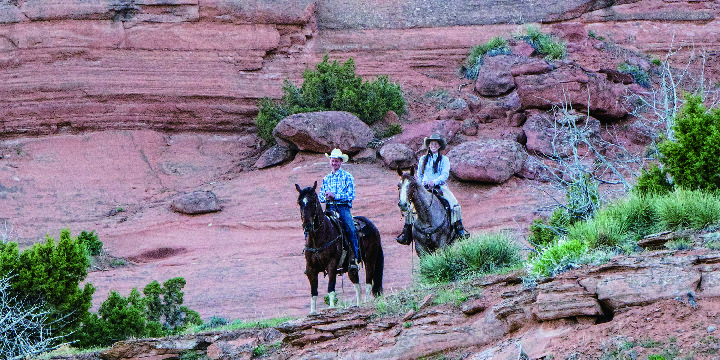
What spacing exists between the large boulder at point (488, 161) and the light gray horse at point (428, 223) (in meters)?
11.6

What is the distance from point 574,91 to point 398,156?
6.15m

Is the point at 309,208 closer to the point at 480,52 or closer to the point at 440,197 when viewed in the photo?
the point at 440,197

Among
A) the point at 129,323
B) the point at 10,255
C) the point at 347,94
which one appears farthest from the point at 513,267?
the point at 347,94

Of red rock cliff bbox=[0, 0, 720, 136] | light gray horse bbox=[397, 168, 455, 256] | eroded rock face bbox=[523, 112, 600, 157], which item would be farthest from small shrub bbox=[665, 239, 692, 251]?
red rock cliff bbox=[0, 0, 720, 136]

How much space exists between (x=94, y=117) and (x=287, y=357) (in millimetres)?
24051

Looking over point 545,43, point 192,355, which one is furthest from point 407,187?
point 545,43

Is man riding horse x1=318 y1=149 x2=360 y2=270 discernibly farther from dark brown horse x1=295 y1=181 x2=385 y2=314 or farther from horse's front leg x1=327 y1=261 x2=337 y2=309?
horse's front leg x1=327 y1=261 x2=337 y2=309

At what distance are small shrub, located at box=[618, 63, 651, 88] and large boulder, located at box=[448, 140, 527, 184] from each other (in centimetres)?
819

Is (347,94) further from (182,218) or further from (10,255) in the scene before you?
(10,255)

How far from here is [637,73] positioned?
35.5 m

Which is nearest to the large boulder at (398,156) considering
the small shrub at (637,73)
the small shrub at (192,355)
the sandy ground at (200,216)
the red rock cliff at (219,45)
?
the sandy ground at (200,216)

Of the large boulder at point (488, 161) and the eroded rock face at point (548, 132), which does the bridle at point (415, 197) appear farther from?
the eroded rock face at point (548, 132)

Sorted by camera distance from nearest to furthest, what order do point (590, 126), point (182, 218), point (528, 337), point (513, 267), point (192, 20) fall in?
point (528, 337), point (513, 267), point (182, 218), point (590, 126), point (192, 20)

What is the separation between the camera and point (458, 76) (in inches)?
1481
